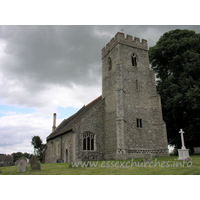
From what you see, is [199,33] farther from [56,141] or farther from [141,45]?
[56,141]

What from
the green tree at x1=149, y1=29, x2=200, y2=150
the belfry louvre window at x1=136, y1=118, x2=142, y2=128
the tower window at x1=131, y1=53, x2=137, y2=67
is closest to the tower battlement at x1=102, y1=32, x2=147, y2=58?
the tower window at x1=131, y1=53, x2=137, y2=67

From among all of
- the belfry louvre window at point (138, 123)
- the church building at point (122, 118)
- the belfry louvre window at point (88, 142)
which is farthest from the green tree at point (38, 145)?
the belfry louvre window at point (138, 123)

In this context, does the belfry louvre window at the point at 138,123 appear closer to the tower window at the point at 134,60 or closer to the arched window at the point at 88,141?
the arched window at the point at 88,141

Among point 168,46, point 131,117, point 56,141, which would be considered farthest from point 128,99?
point 56,141

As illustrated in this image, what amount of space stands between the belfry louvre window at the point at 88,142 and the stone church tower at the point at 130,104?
1604 mm

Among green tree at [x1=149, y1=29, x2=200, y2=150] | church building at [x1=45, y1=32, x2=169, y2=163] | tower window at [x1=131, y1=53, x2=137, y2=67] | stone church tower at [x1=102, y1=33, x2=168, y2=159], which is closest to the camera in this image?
stone church tower at [x1=102, y1=33, x2=168, y2=159]

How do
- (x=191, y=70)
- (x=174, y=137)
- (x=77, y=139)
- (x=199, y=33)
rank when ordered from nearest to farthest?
1. (x=77, y=139)
2. (x=191, y=70)
3. (x=199, y=33)
4. (x=174, y=137)

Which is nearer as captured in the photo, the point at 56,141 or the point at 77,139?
the point at 77,139

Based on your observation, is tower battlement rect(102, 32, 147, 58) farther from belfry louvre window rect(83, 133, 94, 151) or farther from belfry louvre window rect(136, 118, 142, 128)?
belfry louvre window rect(83, 133, 94, 151)

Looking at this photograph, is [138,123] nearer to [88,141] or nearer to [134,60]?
[88,141]

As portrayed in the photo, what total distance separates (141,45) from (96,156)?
1514 centimetres

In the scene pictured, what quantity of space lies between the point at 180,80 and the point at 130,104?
300 inches

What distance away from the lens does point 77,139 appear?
19.7m

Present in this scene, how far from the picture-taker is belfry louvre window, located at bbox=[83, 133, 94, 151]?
2016 cm
